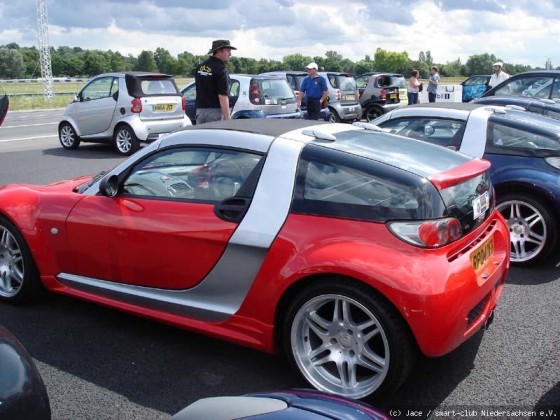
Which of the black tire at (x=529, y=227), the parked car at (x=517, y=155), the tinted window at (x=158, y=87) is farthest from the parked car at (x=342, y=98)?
the black tire at (x=529, y=227)

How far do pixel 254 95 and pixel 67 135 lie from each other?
438 cm

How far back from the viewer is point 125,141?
1226cm

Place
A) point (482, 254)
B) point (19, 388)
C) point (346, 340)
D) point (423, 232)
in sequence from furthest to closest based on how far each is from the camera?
point (482, 254)
point (346, 340)
point (423, 232)
point (19, 388)

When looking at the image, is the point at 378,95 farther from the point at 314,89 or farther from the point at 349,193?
the point at 349,193

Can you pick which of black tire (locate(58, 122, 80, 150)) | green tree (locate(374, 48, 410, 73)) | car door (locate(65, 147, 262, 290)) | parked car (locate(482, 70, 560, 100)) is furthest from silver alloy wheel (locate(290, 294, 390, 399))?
green tree (locate(374, 48, 410, 73))

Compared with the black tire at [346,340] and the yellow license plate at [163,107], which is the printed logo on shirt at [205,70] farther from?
the black tire at [346,340]

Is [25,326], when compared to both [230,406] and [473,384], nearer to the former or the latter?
[230,406]

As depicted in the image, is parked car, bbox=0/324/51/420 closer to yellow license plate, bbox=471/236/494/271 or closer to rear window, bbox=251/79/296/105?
yellow license plate, bbox=471/236/494/271

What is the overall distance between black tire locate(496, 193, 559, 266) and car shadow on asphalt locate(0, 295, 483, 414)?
166cm

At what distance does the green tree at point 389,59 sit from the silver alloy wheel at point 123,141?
112 meters

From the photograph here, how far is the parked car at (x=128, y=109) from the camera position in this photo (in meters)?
12.0

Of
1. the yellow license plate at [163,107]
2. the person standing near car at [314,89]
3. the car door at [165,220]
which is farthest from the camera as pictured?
the person standing near car at [314,89]

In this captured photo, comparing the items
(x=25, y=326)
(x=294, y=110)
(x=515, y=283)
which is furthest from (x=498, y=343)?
(x=294, y=110)

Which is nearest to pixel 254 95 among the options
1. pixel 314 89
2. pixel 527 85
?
pixel 314 89
